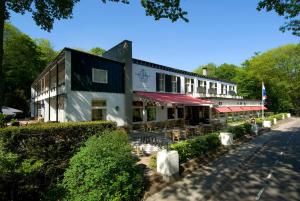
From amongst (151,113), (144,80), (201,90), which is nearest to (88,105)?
(144,80)

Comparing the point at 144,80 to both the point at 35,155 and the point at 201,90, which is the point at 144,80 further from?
the point at 35,155

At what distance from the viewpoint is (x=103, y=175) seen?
251 inches

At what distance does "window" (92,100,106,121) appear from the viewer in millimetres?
16834

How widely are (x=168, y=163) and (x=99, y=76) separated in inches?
437

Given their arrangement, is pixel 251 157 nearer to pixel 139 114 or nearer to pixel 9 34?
pixel 139 114

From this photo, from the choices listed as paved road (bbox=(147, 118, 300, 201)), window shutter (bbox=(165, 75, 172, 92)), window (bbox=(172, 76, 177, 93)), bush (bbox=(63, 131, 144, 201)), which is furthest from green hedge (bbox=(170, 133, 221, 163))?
window (bbox=(172, 76, 177, 93))

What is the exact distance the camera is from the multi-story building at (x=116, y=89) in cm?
1554

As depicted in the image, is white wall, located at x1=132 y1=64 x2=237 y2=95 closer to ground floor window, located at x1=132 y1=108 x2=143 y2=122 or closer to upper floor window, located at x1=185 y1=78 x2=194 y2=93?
ground floor window, located at x1=132 y1=108 x2=143 y2=122

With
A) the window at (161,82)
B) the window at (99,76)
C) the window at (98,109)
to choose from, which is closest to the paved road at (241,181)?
the window at (98,109)

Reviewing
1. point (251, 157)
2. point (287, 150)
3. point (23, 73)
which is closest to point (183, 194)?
point (251, 157)

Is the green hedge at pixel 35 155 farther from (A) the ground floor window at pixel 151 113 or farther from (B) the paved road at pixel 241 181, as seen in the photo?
(A) the ground floor window at pixel 151 113

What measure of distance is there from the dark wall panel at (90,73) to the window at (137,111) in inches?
90.8

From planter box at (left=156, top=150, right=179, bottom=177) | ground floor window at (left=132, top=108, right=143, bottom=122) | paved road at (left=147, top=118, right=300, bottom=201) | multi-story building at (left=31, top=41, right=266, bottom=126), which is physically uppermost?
multi-story building at (left=31, top=41, right=266, bottom=126)

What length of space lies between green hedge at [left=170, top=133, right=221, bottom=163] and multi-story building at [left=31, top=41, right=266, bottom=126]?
6.49 meters
